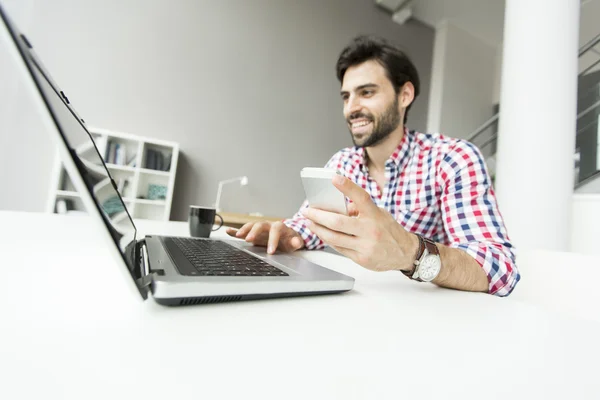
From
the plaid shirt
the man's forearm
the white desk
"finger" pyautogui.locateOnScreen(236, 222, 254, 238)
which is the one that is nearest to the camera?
the white desk

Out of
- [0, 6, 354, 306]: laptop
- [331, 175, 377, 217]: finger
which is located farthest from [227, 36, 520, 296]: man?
[0, 6, 354, 306]: laptop

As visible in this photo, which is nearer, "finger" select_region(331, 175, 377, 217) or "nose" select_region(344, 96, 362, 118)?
"finger" select_region(331, 175, 377, 217)

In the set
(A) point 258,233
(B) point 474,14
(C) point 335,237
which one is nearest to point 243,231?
(A) point 258,233

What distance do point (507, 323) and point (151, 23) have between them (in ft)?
10.6

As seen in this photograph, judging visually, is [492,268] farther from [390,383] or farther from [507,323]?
[390,383]

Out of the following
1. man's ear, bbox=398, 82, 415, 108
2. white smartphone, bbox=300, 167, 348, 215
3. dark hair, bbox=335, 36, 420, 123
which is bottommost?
white smartphone, bbox=300, 167, 348, 215

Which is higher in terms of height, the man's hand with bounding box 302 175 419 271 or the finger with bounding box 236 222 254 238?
the man's hand with bounding box 302 175 419 271

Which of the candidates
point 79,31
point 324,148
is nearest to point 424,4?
point 324,148

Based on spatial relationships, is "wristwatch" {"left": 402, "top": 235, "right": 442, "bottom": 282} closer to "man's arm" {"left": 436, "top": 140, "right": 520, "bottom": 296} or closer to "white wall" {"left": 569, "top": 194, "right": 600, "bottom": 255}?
"man's arm" {"left": 436, "top": 140, "right": 520, "bottom": 296}

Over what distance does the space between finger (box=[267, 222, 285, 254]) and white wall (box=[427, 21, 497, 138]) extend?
13.3 feet

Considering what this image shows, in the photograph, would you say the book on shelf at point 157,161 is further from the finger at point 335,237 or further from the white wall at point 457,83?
the white wall at point 457,83

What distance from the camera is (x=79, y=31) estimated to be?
2416mm

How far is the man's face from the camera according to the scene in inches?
51.3

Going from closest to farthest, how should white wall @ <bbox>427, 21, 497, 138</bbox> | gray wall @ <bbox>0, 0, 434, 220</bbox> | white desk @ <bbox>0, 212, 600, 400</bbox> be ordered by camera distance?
white desk @ <bbox>0, 212, 600, 400</bbox>
gray wall @ <bbox>0, 0, 434, 220</bbox>
white wall @ <bbox>427, 21, 497, 138</bbox>
